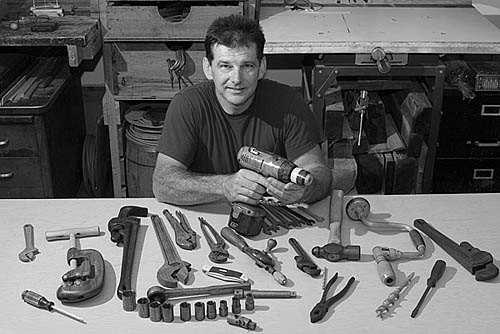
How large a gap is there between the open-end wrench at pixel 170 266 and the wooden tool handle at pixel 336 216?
0.40 m

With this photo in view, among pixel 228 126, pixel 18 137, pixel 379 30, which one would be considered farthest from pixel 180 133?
pixel 379 30

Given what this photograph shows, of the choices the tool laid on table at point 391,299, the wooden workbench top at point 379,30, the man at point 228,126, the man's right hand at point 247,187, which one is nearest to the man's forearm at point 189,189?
the man at point 228,126

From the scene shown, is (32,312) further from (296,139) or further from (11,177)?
(11,177)

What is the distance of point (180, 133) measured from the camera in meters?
2.46

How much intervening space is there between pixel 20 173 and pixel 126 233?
1.46 m

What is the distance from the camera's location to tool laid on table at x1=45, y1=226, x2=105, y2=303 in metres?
1.80

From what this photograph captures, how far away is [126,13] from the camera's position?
332cm

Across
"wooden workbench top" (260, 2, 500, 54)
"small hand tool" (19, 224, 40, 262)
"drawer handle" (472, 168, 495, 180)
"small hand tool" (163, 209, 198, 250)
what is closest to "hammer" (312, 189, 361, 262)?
"small hand tool" (163, 209, 198, 250)

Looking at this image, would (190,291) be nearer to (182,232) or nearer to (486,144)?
(182,232)

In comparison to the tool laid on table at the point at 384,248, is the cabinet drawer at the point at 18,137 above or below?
below

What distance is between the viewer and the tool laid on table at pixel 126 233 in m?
1.87

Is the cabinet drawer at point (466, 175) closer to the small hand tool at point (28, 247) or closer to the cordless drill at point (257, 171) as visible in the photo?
the cordless drill at point (257, 171)

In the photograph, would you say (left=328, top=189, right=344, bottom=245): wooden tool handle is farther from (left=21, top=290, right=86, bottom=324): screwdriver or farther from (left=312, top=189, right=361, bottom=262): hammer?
(left=21, top=290, right=86, bottom=324): screwdriver

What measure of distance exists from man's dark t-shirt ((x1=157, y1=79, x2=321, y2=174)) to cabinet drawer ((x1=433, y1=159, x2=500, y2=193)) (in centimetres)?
114
